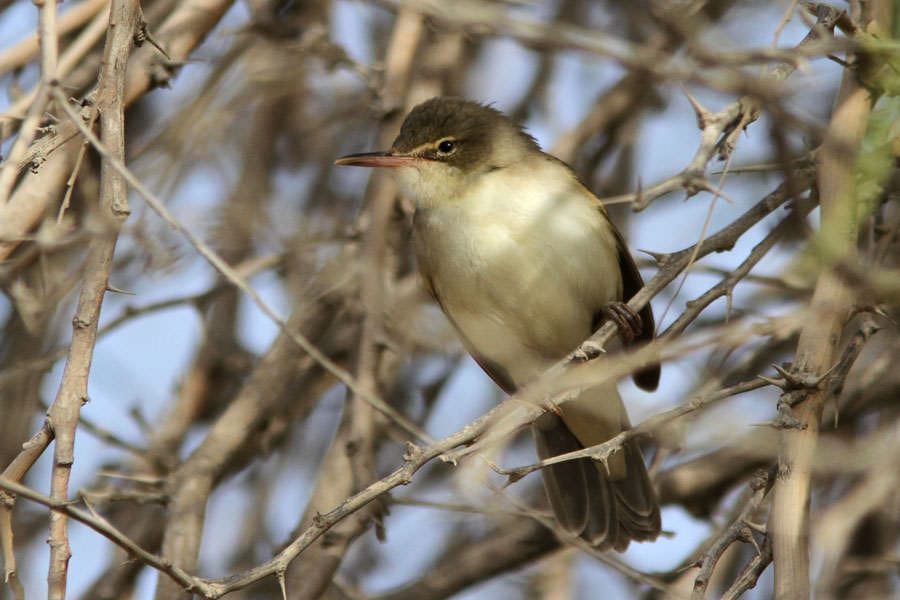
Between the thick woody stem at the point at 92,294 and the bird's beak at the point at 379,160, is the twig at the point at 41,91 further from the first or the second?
the bird's beak at the point at 379,160

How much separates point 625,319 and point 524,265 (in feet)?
1.47

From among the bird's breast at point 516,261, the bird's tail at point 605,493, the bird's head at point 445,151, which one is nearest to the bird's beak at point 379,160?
the bird's head at point 445,151

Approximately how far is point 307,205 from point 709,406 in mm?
A: 2851

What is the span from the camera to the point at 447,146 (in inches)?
171

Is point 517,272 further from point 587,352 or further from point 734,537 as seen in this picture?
point 734,537

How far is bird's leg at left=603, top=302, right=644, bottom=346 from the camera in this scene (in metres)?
3.74

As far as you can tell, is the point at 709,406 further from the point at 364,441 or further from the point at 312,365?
the point at 312,365

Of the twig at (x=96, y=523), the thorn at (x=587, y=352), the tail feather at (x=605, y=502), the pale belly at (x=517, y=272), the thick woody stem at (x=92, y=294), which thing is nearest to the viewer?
the twig at (x=96, y=523)

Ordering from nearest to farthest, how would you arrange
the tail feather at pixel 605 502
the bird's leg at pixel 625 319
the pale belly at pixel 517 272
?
the bird's leg at pixel 625 319, the pale belly at pixel 517 272, the tail feather at pixel 605 502

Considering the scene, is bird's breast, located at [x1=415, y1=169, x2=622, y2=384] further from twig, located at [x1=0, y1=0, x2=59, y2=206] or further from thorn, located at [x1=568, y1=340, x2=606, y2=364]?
twig, located at [x1=0, y1=0, x2=59, y2=206]

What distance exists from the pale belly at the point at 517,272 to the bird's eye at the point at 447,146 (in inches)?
11.2

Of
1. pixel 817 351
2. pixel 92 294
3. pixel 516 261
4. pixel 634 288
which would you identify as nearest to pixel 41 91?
pixel 92 294

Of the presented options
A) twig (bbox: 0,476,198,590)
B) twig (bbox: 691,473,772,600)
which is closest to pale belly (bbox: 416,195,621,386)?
twig (bbox: 691,473,772,600)

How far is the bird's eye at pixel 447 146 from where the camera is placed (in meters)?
4.34
